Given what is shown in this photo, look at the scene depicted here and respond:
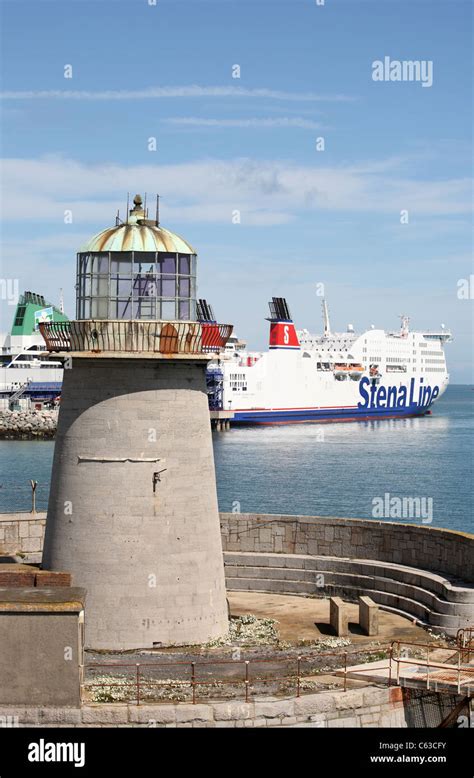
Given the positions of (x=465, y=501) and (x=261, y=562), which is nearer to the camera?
(x=261, y=562)

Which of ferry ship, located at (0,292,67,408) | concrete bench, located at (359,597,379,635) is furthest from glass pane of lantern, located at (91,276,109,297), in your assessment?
ferry ship, located at (0,292,67,408)

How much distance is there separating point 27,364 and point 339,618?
124 m

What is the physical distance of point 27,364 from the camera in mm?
136750

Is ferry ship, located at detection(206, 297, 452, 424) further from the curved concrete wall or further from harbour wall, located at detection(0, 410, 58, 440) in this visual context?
the curved concrete wall

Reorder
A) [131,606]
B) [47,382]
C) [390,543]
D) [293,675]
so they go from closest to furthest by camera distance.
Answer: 1. [293,675]
2. [131,606]
3. [390,543]
4. [47,382]

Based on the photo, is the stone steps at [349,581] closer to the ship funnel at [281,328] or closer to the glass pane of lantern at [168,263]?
the glass pane of lantern at [168,263]

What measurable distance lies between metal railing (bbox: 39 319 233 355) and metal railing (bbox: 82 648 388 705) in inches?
159

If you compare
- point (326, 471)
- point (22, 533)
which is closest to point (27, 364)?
point (326, 471)

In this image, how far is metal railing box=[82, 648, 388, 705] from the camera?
1248cm

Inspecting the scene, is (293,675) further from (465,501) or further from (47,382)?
(47,382)

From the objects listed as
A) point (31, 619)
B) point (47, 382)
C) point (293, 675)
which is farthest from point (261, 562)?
point (47, 382)

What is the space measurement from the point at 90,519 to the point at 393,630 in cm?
453

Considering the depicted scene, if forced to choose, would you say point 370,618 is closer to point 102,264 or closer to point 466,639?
point 466,639

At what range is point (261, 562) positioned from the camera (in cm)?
1930
